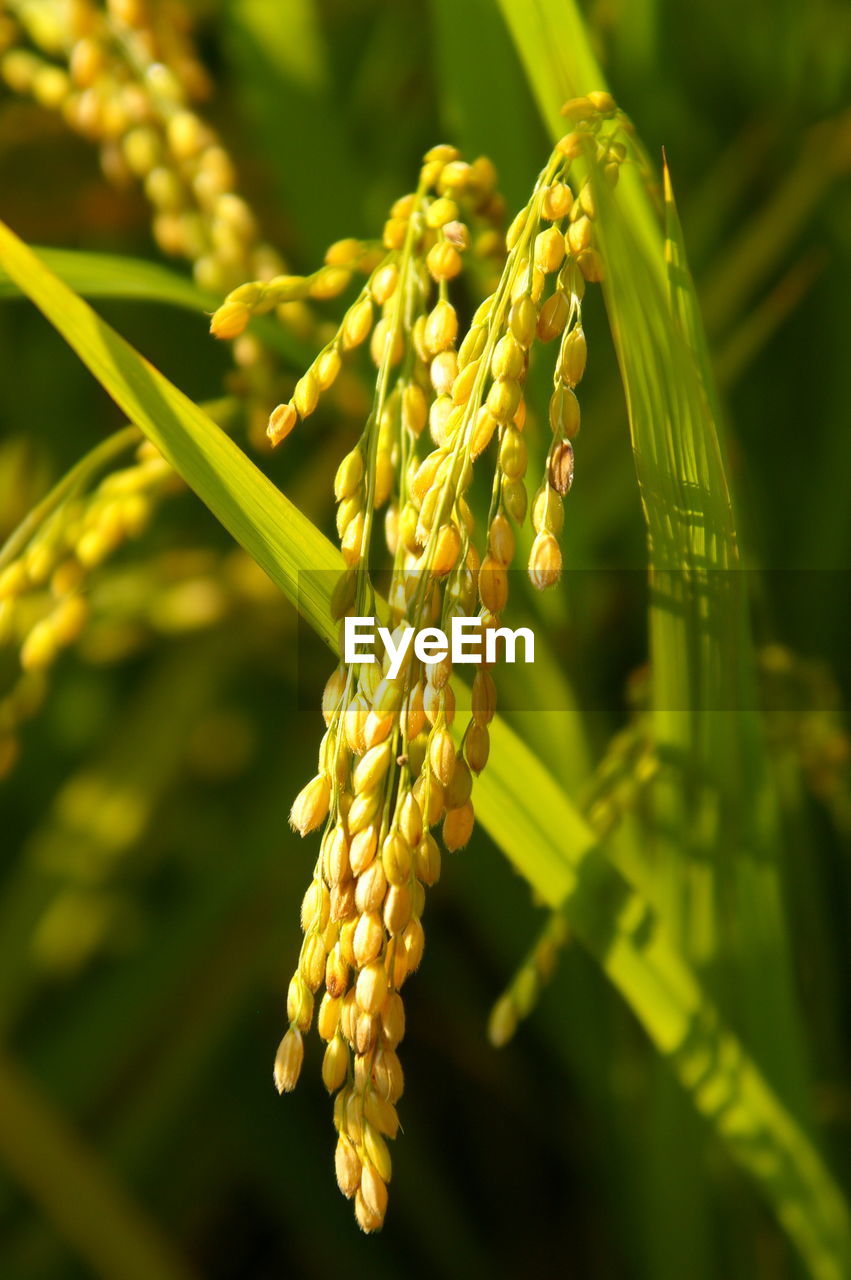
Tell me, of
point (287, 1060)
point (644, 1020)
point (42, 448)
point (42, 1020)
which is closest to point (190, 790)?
point (42, 1020)

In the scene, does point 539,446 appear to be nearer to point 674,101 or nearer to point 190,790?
point 674,101

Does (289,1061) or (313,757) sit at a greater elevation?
(313,757)

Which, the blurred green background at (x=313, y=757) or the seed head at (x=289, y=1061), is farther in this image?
the blurred green background at (x=313, y=757)

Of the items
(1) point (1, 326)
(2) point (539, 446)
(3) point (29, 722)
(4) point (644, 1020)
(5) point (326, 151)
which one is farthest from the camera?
(1) point (1, 326)

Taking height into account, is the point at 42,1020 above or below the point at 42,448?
below

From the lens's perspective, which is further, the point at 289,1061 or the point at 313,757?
the point at 313,757

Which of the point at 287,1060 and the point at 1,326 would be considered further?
the point at 1,326

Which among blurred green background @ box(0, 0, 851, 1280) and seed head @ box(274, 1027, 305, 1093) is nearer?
seed head @ box(274, 1027, 305, 1093)

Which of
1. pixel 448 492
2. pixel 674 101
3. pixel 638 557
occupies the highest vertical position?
pixel 674 101
